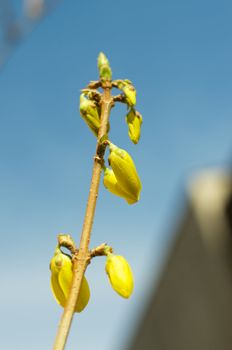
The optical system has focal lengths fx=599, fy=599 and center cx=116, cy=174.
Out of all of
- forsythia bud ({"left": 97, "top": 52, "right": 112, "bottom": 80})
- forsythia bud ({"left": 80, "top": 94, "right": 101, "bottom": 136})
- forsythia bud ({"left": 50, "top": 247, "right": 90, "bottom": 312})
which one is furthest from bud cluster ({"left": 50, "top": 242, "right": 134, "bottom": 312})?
forsythia bud ({"left": 97, "top": 52, "right": 112, "bottom": 80})

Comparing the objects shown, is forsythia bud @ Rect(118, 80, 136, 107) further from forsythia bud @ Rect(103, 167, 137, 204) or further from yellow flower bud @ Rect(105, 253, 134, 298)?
yellow flower bud @ Rect(105, 253, 134, 298)

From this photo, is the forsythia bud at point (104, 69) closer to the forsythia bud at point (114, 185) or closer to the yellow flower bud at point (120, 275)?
the forsythia bud at point (114, 185)

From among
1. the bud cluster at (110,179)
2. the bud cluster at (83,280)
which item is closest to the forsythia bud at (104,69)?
the bud cluster at (110,179)

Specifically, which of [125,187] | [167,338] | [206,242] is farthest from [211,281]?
[125,187]

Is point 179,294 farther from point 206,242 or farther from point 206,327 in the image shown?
point 206,242

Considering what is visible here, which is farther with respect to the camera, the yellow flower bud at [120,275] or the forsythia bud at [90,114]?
the forsythia bud at [90,114]

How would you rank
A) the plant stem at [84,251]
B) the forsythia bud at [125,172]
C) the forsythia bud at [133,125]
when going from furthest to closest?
the forsythia bud at [133,125] < the forsythia bud at [125,172] < the plant stem at [84,251]

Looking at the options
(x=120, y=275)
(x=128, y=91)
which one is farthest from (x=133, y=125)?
(x=120, y=275)
